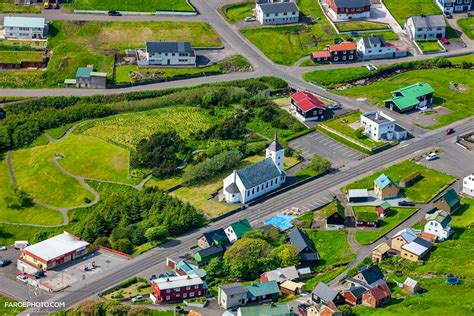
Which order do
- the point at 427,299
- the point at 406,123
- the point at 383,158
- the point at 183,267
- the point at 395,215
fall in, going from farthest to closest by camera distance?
1. the point at 406,123
2. the point at 383,158
3. the point at 395,215
4. the point at 183,267
5. the point at 427,299

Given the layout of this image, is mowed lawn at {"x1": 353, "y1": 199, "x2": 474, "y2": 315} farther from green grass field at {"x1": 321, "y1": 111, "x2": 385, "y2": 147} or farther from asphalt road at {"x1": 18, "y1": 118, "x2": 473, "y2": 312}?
green grass field at {"x1": 321, "y1": 111, "x2": 385, "y2": 147}

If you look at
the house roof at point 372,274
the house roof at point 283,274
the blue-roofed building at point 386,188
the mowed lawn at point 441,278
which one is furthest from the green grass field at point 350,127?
the house roof at point 372,274

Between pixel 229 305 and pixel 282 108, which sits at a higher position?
pixel 282 108

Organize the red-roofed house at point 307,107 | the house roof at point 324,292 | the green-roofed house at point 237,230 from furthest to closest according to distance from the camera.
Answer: the red-roofed house at point 307,107 → the green-roofed house at point 237,230 → the house roof at point 324,292

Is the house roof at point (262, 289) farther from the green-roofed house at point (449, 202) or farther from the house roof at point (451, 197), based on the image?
the house roof at point (451, 197)

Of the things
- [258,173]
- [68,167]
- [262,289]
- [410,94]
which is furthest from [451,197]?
[68,167]

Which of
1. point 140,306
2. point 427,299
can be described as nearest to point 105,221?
point 140,306

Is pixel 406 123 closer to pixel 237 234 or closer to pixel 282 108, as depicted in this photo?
pixel 282 108

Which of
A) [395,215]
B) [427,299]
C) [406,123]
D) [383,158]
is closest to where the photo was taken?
[427,299]
